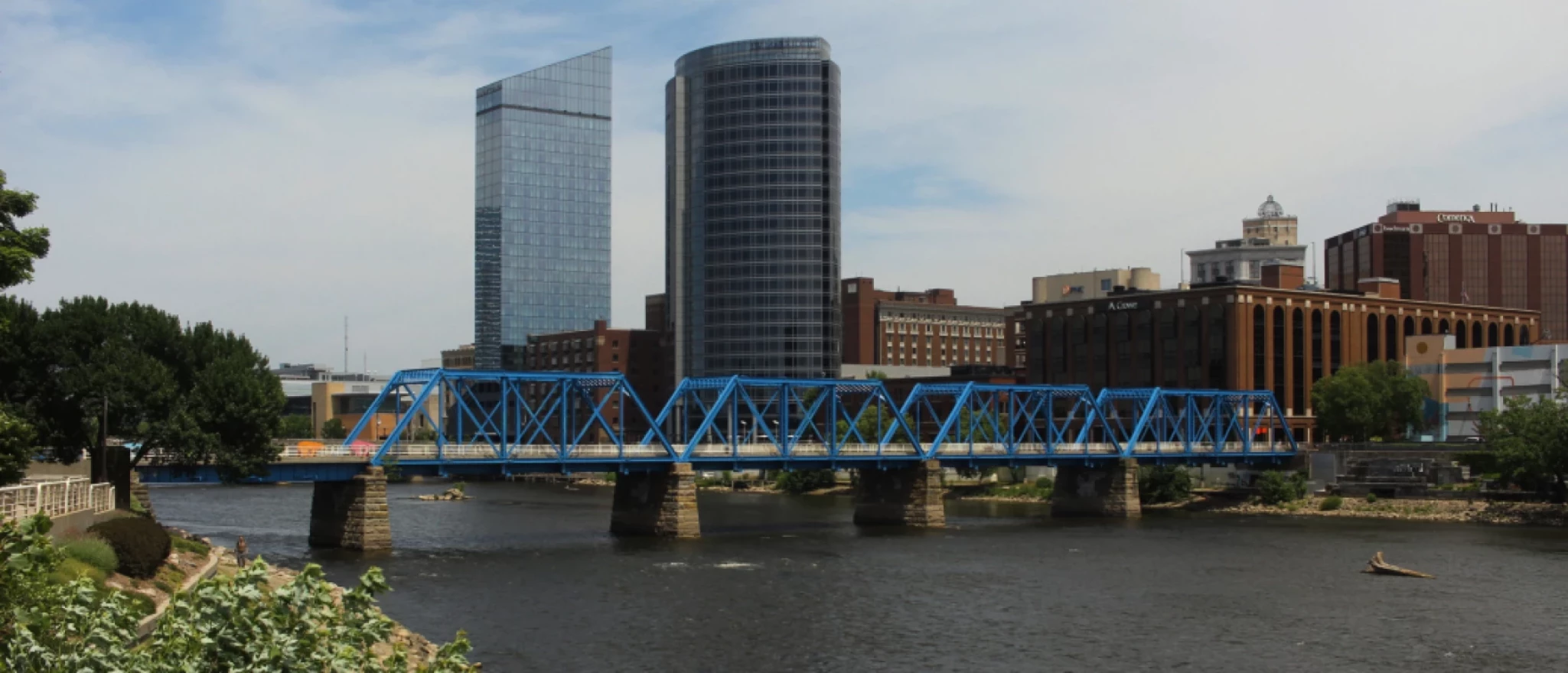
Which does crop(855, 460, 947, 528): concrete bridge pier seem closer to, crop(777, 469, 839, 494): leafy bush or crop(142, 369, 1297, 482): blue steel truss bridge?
crop(142, 369, 1297, 482): blue steel truss bridge

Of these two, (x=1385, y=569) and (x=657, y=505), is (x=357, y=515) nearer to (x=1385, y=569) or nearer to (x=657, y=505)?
(x=657, y=505)

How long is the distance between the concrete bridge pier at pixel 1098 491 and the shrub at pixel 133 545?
95271mm

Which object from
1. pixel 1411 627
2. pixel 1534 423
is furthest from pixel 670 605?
pixel 1534 423

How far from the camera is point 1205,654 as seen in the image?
57.1 m

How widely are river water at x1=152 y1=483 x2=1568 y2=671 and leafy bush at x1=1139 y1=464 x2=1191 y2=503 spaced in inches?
959

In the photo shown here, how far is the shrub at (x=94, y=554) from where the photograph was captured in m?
44.8

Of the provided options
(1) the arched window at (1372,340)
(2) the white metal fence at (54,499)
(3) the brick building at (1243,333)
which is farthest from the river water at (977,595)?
(1) the arched window at (1372,340)

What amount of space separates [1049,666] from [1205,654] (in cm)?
682

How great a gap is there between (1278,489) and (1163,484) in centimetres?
1208

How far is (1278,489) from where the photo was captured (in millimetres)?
136000

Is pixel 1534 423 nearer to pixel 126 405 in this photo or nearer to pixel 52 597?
pixel 126 405

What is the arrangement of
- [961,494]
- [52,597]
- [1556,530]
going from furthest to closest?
[961,494]
[1556,530]
[52,597]

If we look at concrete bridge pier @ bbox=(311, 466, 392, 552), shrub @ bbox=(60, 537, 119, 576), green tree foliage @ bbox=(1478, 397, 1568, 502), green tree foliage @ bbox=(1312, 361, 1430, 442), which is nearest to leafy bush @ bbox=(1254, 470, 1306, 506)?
green tree foliage @ bbox=(1478, 397, 1568, 502)

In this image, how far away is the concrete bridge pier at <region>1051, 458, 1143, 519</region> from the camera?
133375 millimetres
